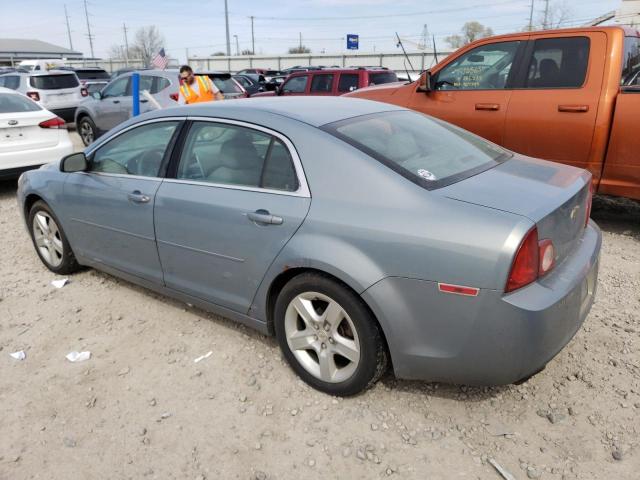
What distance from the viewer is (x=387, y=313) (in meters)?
2.38

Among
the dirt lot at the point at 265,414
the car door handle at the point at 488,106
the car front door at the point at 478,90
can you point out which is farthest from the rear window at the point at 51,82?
the car door handle at the point at 488,106

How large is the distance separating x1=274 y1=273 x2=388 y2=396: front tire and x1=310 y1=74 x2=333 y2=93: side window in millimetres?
8438

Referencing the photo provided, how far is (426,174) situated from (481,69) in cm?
364

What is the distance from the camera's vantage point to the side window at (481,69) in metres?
5.45

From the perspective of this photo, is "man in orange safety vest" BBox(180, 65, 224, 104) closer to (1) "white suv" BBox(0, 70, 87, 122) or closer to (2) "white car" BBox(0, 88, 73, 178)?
(2) "white car" BBox(0, 88, 73, 178)

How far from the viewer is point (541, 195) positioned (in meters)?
2.44

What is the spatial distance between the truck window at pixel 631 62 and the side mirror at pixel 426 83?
189 cm

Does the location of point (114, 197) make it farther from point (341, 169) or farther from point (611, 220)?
point (611, 220)

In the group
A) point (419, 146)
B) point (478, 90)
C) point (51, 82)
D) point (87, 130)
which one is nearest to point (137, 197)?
point (419, 146)

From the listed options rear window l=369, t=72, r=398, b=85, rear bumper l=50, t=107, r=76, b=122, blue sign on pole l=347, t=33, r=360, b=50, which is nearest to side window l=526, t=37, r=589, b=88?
rear window l=369, t=72, r=398, b=85

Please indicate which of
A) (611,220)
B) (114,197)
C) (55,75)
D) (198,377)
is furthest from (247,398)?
(55,75)

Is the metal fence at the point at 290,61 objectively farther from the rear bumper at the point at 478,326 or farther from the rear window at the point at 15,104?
the rear bumper at the point at 478,326

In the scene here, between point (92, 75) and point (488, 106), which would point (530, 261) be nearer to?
point (488, 106)

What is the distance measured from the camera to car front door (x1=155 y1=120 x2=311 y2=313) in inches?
108
